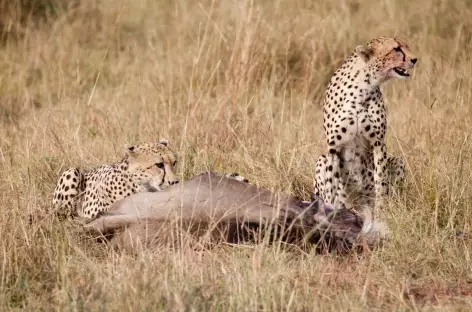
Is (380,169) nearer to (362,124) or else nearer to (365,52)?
(362,124)

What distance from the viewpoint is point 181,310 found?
3270 mm

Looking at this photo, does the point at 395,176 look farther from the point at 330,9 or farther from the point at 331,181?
the point at 330,9

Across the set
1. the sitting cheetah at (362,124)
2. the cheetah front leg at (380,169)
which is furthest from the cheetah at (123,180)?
the cheetah front leg at (380,169)

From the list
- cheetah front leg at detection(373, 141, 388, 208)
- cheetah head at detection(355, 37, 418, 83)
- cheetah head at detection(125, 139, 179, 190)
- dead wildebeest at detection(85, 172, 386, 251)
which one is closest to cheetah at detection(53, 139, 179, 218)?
cheetah head at detection(125, 139, 179, 190)

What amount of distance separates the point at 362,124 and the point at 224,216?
4.20 ft

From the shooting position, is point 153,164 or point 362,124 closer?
point 153,164

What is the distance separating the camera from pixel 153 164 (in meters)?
4.65

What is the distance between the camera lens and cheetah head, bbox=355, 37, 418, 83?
5.06 metres

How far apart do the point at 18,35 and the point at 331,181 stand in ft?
11.1

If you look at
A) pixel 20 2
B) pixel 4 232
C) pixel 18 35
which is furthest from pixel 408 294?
pixel 20 2

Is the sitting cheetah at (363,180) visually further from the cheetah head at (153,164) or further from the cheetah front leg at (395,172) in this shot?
the cheetah head at (153,164)

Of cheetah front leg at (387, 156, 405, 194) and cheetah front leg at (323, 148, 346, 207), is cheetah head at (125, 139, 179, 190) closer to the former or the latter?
cheetah front leg at (323, 148, 346, 207)

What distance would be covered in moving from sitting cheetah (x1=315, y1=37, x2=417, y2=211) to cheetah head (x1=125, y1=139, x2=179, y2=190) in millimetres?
807

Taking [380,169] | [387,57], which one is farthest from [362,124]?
[387,57]
